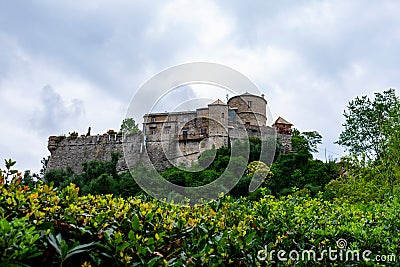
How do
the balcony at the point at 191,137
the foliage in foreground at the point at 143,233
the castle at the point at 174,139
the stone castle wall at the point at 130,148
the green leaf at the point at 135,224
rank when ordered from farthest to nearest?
1. the balcony at the point at 191,137
2. the stone castle wall at the point at 130,148
3. the castle at the point at 174,139
4. the green leaf at the point at 135,224
5. the foliage in foreground at the point at 143,233

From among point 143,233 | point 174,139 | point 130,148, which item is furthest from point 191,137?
point 143,233

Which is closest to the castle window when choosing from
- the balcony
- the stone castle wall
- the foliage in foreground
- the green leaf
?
the stone castle wall

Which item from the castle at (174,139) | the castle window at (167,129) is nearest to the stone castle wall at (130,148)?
the castle at (174,139)

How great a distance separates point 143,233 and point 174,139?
24797 mm

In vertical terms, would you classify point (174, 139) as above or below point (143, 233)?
above

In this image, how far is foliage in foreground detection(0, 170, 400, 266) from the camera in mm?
1587

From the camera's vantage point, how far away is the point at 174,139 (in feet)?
87.6

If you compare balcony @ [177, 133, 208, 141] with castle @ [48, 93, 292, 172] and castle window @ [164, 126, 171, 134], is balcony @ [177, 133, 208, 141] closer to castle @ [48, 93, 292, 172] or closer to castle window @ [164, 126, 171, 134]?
castle @ [48, 93, 292, 172]

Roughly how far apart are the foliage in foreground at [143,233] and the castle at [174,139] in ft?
63.7

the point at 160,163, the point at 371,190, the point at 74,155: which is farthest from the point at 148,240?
the point at 74,155

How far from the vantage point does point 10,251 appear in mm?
1373

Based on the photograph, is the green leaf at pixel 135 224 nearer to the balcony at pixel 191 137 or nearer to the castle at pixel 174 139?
the castle at pixel 174 139

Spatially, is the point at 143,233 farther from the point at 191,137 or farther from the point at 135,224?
the point at 191,137

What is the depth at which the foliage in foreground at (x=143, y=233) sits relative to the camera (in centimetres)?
159
